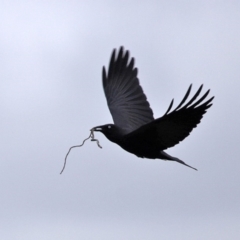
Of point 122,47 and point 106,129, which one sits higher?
point 122,47

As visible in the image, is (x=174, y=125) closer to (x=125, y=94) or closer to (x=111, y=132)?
(x=111, y=132)

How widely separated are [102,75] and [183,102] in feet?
21.2

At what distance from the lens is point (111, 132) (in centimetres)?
2277

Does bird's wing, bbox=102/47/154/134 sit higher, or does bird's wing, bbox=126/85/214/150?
bird's wing, bbox=102/47/154/134

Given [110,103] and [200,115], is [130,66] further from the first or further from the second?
[200,115]

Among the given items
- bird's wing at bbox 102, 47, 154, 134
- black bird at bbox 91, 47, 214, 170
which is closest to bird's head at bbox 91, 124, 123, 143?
black bird at bbox 91, 47, 214, 170

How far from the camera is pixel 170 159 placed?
2314 cm

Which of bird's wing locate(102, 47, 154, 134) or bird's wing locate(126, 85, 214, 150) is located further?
bird's wing locate(102, 47, 154, 134)

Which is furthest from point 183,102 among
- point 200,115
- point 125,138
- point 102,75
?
point 102,75

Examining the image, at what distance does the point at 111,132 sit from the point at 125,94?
3.81 m

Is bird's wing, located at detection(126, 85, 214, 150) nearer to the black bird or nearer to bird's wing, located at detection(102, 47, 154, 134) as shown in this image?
the black bird

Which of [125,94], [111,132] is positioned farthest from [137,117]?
[111,132]

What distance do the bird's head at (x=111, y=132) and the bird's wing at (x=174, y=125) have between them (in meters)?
0.52

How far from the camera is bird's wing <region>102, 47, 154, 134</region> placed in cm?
2537
